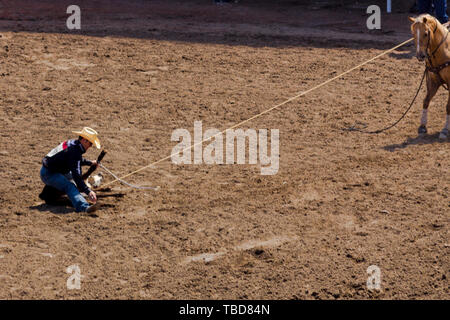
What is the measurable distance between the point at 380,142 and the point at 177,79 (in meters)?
5.08

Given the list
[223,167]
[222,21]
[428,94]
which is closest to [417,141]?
[428,94]

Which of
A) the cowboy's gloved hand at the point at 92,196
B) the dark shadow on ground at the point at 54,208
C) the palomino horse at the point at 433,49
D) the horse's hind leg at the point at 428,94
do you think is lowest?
the dark shadow on ground at the point at 54,208

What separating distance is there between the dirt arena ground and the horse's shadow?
35 mm

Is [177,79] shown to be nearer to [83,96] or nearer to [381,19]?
[83,96]

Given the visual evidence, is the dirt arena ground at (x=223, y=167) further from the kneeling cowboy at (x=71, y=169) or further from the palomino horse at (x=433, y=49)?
the palomino horse at (x=433, y=49)

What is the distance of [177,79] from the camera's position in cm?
1538

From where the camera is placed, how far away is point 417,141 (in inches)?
490

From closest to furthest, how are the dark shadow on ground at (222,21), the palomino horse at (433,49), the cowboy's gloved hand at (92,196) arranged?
1. the cowboy's gloved hand at (92,196)
2. the palomino horse at (433,49)
3. the dark shadow on ground at (222,21)

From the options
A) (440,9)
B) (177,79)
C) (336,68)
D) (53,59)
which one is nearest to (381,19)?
(440,9)

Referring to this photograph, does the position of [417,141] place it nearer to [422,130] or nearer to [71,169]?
[422,130]

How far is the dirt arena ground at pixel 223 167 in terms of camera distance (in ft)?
28.4

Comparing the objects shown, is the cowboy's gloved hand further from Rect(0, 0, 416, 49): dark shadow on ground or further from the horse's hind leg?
Rect(0, 0, 416, 49): dark shadow on ground

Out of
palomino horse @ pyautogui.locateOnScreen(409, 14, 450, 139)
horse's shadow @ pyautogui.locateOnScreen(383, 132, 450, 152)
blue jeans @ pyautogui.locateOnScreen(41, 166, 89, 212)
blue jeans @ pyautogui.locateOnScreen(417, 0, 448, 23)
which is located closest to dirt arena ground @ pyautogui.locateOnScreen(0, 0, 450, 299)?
horse's shadow @ pyautogui.locateOnScreen(383, 132, 450, 152)

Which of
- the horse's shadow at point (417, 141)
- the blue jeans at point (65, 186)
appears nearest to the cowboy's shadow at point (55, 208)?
the blue jeans at point (65, 186)
